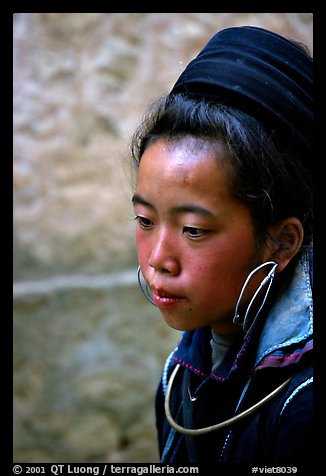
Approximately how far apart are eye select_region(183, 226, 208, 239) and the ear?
0.50ft

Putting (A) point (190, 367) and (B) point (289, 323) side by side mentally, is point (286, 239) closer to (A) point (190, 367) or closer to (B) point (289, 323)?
(B) point (289, 323)

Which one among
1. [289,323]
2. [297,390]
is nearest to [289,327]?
[289,323]

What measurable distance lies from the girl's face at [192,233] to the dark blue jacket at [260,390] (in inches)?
4.7

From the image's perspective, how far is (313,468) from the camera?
115 cm


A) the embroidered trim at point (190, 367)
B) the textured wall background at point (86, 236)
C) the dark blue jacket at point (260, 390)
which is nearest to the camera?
the dark blue jacket at point (260, 390)

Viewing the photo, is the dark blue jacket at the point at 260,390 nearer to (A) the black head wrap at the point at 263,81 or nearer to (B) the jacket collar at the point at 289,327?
(B) the jacket collar at the point at 289,327

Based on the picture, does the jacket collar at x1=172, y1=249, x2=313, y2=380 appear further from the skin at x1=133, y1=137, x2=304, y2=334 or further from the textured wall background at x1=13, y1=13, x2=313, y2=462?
the textured wall background at x1=13, y1=13, x2=313, y2=462

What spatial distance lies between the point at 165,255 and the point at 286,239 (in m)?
0.27

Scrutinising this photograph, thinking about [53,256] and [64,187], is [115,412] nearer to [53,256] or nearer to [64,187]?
[53,256]

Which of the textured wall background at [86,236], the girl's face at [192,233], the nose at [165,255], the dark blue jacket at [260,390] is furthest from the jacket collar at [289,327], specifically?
the textured wall background at [86,236]

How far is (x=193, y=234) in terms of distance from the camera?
1204 millimetres

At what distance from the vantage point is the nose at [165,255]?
1215 millimetres

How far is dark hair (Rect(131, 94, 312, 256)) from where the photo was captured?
3.94 feet
